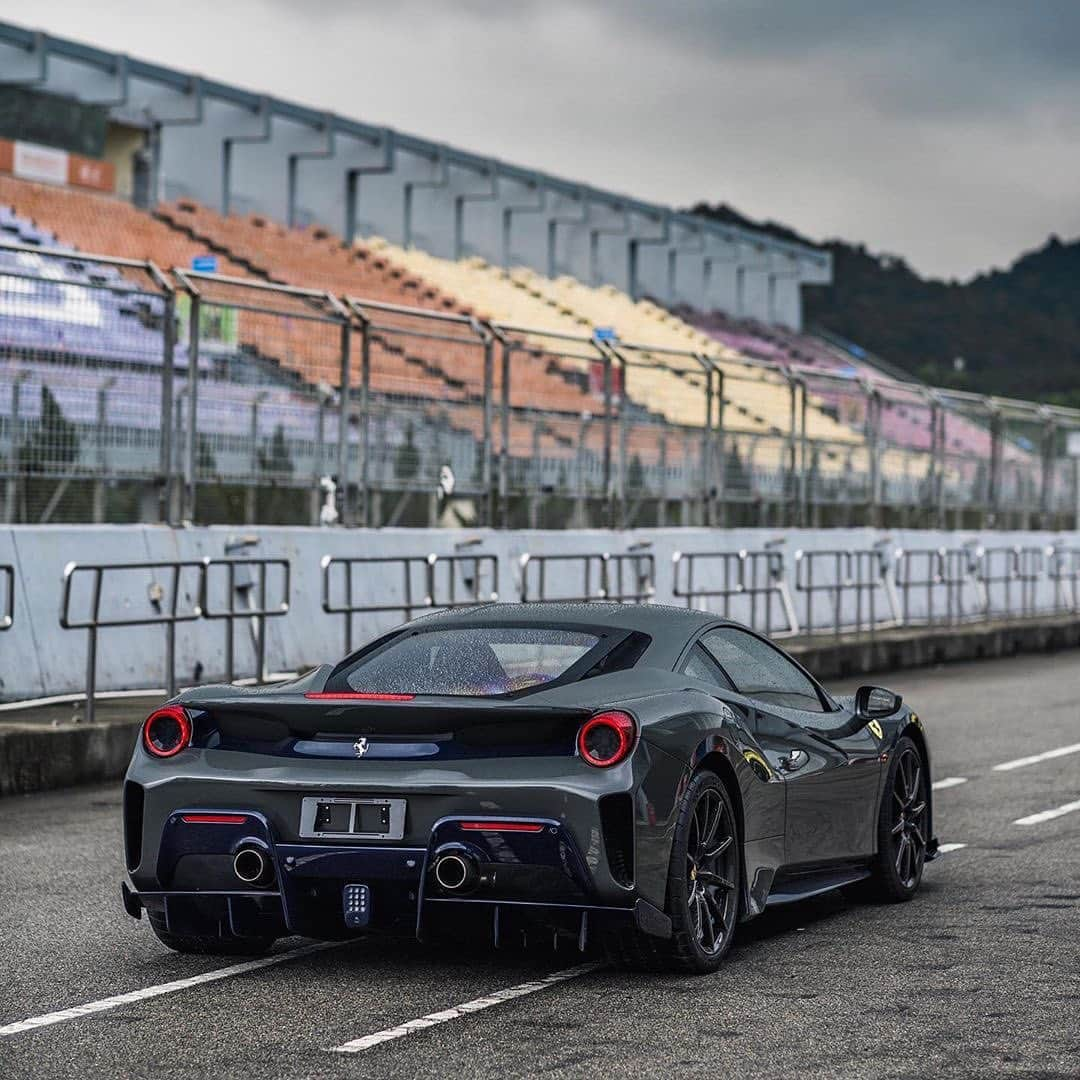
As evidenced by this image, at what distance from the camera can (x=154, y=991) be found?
7.19 metres

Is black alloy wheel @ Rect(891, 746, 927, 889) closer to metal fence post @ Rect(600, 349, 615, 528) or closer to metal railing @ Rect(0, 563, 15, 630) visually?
metal railing @ Rect(0, 563, 15, 630)

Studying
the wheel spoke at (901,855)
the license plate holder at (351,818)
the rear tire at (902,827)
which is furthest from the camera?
the wheel spoke at (901,855)

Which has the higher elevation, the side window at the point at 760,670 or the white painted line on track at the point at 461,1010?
the side window at the point at 760,670

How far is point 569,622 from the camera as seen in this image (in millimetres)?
7953

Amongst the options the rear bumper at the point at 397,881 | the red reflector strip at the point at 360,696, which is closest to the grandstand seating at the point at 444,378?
the red reflector strip at the point at 360,696

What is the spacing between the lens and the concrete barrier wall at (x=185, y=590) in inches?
578

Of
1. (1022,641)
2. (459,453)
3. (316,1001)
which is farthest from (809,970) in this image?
(1022,641)

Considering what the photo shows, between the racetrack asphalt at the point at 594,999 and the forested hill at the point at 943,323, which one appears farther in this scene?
the forested hill at the point at 943,323

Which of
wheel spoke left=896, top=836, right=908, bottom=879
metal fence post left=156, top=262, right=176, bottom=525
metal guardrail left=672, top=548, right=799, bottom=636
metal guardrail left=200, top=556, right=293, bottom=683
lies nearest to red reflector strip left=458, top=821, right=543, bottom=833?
wheel spoke left=896, top=836, right=908, bottom=879

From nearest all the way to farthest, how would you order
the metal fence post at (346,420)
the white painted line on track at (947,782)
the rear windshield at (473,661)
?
the rear windshield at (473,661)
the white painted line on track at (947,782)
the metal fence post at (346,420)

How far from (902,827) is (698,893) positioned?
199 centimetres

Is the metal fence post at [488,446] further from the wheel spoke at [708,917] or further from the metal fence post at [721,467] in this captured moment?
the wheel spoke at [708,917]

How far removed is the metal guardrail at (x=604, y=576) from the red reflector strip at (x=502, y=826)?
40.8ft

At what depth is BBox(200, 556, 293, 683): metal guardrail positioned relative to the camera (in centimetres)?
1516
